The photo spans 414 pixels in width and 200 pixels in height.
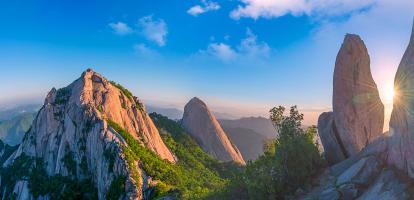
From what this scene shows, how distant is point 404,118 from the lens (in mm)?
35844

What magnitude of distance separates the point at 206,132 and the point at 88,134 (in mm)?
63757

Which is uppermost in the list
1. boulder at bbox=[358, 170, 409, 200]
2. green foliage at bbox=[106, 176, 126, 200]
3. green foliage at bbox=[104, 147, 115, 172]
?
boulder at bbox=[358, 170, 409, 200]

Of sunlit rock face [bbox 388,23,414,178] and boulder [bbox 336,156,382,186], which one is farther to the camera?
boulder [bbox 336,156,382,186]

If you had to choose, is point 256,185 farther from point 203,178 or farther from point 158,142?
point 158,142

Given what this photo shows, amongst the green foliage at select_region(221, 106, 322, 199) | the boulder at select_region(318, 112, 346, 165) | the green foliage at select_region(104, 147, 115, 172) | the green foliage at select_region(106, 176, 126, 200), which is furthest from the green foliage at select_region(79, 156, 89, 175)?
the boulder at select_region(318, 112, 346, 165)

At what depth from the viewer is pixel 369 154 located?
42750 millimetres

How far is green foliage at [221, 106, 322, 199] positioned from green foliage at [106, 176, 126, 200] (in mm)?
37782

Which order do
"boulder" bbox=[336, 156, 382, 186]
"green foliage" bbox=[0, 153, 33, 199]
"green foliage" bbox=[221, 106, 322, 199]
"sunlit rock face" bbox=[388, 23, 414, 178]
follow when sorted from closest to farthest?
"sunlit rock face" bbox=[388, 23, 414, 178], "boulder" bbox=[336, 156, 382, 186], "green foliage" bbox=[221, 106, 322, 199], "green foliage" bbox=[0, 153, 33, 199]

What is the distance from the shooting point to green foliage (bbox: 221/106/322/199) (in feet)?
155

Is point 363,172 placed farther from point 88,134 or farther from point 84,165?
point 84,165

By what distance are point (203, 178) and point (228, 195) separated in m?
59.6

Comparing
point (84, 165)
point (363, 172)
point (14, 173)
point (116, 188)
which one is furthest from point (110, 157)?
point (363, 172)

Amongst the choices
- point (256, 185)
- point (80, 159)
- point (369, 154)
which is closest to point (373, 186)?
point (369, 154)

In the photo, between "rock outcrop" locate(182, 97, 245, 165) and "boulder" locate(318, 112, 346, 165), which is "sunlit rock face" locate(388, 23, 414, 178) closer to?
"boulder" locate(318, 112, 346, 165)
